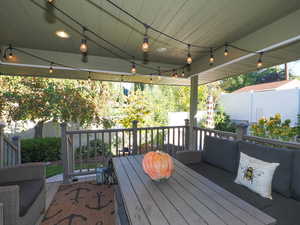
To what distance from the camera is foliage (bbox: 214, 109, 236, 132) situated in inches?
268

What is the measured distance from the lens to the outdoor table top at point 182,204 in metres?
0.96

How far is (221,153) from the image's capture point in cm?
229

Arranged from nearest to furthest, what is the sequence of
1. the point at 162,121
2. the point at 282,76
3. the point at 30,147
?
the point at 30,147, the point at 162,121, the point at 282,76

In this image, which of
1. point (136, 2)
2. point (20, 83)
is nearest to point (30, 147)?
point (20, 83)

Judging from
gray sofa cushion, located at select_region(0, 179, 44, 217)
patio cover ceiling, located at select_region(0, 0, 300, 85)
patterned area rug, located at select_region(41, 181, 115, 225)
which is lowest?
patterned area rug, located at select_region(41, 181, 115, 225)

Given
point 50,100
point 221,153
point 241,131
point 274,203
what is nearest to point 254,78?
point 241,131

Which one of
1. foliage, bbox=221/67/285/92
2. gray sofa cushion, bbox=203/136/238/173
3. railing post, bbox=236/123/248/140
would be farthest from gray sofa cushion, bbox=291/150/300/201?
foliage, bbox=221/67/285/92

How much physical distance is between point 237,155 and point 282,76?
19.5m

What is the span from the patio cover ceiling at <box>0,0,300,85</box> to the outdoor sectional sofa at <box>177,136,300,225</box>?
1.64 metres

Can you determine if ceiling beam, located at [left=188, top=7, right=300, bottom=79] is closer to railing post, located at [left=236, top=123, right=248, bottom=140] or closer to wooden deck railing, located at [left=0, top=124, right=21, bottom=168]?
railing post, located at [left=236, top=123, right=248, bottom=140]

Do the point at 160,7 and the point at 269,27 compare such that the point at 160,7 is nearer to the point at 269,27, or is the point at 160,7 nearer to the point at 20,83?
the point at 269,27

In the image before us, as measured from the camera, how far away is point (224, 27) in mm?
2350

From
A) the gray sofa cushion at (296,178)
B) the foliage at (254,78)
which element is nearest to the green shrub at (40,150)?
the gray sofa cushion at (296,178)

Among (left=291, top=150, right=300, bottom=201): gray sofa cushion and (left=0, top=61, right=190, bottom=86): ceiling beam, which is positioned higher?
(left=0, top=61, right=190, bottom=86): ceiling beam
